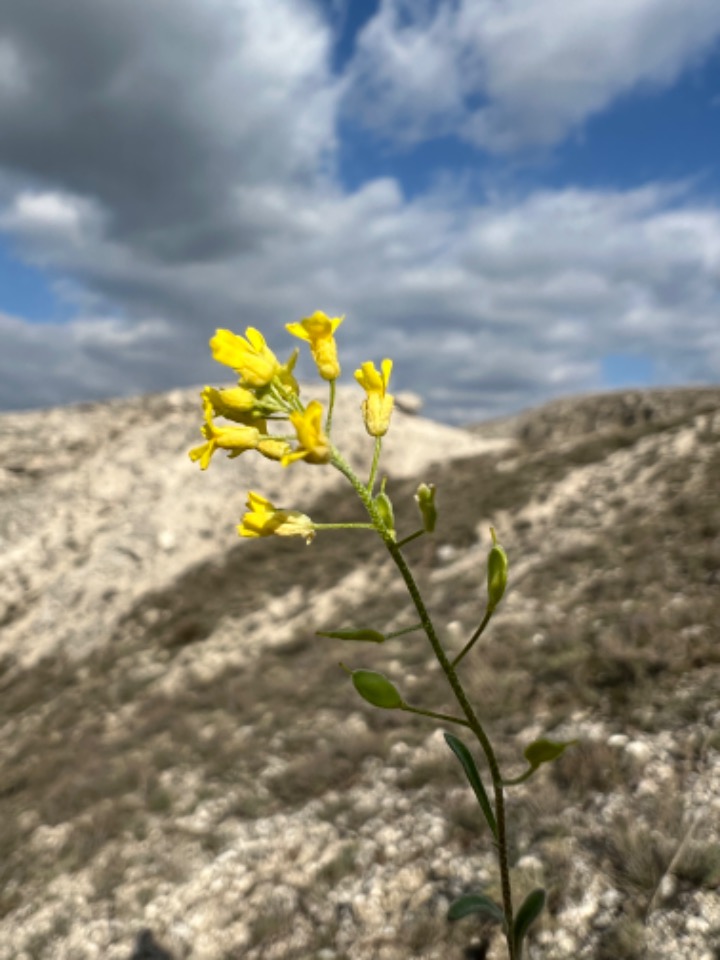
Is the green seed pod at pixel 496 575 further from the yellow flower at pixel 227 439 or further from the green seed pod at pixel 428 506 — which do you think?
the yellow flower at pixel 227 439

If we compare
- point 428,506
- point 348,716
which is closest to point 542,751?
point 428,506

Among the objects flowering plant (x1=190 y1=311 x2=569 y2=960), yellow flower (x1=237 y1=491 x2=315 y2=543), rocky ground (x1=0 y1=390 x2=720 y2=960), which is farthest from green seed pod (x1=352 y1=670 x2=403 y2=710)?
rocky ground (x1=0 y1=390 x2=720 y2=960)

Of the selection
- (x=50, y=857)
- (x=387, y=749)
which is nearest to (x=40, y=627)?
(x=50, y=857)

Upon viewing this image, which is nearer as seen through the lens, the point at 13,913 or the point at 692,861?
the point at 692,861

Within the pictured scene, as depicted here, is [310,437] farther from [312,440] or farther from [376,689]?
[376,689]

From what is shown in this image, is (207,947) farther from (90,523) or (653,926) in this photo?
(90,523)

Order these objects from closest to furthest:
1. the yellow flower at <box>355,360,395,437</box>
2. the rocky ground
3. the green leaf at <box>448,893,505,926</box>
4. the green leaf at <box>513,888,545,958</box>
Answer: the yellow flower at <box>355,360,395,437</box>
the green leaf at <box>513,888,545,958</box>
the green leaf at <box>448,893,505,926</box>
the rocky ground

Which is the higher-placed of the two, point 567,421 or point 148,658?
point 567,421

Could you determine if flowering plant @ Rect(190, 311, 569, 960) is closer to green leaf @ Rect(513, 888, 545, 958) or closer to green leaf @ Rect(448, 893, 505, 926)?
green leaf @ Rect(513, 888, 545, 958)
